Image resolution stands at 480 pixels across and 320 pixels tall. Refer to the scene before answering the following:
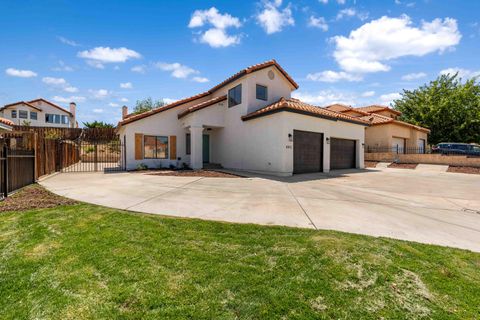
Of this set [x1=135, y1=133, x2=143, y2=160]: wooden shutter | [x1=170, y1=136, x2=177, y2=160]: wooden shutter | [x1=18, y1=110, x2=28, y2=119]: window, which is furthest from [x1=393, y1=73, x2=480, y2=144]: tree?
[x1=18, y1=110, x2=28, y2=119]: window

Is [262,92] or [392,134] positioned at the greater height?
[262,92]

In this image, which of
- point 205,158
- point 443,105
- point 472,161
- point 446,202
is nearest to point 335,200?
point 446,202

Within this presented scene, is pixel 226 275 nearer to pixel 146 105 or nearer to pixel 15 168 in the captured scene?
pixel 15 168

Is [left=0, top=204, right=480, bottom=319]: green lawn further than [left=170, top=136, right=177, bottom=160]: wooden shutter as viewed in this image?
No

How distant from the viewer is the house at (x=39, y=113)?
38.4m

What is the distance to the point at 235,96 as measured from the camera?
56.1ft

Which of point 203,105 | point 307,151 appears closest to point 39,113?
point 203,105

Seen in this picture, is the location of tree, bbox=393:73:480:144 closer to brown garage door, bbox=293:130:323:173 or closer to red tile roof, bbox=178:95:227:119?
brown garage door, bbox=293:130:323:173

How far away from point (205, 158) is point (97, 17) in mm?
11899

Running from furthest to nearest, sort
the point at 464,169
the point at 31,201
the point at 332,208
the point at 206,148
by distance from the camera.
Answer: the point at 206,148 → the point at 464,169 → the point at 31,201 → the point at 332,208

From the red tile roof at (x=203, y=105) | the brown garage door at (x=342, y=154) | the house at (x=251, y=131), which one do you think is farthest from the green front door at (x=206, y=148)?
the brown garage door at (x=342, y=154)

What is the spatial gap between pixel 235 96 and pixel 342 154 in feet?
30.6

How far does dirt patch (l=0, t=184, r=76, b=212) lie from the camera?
617 cm

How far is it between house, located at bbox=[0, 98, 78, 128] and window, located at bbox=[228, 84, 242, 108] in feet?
120
